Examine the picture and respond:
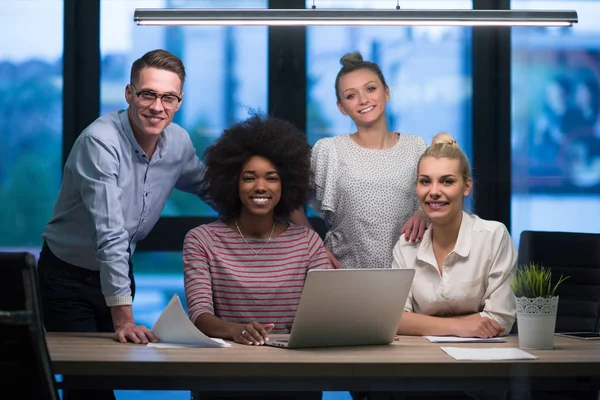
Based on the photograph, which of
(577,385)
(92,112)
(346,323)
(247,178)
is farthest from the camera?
(92,112)

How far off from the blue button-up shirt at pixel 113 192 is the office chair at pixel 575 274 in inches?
50.8

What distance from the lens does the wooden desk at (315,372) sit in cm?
165

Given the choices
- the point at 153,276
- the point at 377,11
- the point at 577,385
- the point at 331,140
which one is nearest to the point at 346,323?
the point at 577,385

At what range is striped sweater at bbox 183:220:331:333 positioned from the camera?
2.25m

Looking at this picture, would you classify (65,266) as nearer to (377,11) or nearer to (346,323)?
(346,323)

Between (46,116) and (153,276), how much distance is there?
1048 millimetres

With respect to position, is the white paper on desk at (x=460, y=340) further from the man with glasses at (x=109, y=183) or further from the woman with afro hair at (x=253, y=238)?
the man with glasses at (x=109, y=183)

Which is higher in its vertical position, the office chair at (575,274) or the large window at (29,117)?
the large window at (29,117)

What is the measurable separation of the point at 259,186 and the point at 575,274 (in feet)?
4.09

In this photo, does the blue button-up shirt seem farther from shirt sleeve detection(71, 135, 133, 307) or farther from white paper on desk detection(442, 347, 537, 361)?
white paper on desk detection(442, 347, 537, 361)

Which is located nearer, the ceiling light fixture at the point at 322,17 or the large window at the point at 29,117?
the ceiling light fixture at the point at 322,17

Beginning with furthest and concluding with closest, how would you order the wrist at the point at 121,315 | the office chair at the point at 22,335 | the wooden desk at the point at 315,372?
1. the wrist at the point at 121,315
2. the wooden desk at the point at 315,372
3. the office chair at the point at 22,335

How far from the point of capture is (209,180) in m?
2.52

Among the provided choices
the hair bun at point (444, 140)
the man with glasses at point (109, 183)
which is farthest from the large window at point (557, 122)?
the man with glasses at point (109, 183)
